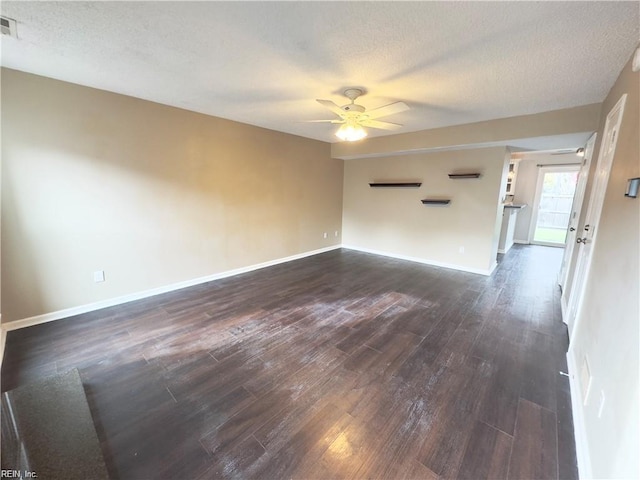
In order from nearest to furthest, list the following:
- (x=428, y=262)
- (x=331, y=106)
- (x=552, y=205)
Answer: (x=331, y=106) < (x=428, y=262) < (x=552, y=205)

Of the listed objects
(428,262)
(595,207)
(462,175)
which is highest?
(462,175)

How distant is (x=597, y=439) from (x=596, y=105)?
349 centimetres

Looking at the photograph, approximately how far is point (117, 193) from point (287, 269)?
2.69 meters

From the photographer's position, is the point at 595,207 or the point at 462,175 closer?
the point at 595,207

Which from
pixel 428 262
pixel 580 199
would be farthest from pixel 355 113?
pixel 428 262

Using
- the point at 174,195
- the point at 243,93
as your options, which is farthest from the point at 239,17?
the point at 174,195

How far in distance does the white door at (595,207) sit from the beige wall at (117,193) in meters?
4.14

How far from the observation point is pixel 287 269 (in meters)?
4.75

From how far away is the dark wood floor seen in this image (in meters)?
1.42

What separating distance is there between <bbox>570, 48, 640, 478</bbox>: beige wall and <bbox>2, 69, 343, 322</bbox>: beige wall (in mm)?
4154

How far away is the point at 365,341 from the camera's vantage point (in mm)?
2535

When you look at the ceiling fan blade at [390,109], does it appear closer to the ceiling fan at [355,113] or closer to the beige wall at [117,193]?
the ceiling fan at [355,113]

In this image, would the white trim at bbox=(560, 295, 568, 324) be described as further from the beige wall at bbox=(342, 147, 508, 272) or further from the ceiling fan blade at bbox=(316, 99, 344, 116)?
the ceiling fan blade at bbox=(316, 99, 344, 116)

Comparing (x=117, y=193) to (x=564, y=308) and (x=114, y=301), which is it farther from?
(x=564, y=308)
